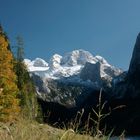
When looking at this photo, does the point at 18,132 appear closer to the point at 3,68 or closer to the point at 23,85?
the point at 3,68

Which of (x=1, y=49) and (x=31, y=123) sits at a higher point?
(x=1, y=49)

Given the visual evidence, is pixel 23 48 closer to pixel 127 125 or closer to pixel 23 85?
pixel 23 85

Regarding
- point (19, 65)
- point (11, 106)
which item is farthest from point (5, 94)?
point (19, 65)

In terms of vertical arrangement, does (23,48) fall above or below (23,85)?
above

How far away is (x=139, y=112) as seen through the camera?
186m

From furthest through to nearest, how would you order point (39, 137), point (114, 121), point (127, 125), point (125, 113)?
point (125, 113)
point (114, 121)
point (127, 125)
point (39, 137)

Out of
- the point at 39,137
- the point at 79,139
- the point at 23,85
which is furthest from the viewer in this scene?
the point at 23,85

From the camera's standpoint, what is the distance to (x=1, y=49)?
43.8 meters

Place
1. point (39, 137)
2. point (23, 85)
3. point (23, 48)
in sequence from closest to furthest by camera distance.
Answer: point (39, 137), point (23, 85), point (23, 48)

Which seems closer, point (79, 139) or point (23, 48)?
point (79, 139)

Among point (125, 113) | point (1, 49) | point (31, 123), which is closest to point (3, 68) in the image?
point (1, 49)

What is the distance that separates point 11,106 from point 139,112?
476ft

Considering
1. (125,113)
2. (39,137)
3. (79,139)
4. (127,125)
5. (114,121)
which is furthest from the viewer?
(125,113)

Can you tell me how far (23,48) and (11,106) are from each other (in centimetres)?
3746
